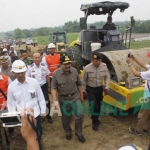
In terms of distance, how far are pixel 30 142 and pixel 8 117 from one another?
1.36 ft

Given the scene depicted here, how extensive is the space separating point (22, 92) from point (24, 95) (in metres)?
0.05

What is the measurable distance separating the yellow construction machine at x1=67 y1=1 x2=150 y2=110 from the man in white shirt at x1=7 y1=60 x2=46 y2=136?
5.77 feet

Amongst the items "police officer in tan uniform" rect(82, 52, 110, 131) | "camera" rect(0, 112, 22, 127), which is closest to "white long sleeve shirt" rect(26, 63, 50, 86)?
"police officer in tan uniform" rect(82, 52, 110, 131)

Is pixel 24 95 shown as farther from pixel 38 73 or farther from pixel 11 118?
pixel 38 73

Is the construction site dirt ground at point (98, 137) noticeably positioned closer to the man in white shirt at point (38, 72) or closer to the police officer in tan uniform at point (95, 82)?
the police officer in tan uniform at point (95, 82)

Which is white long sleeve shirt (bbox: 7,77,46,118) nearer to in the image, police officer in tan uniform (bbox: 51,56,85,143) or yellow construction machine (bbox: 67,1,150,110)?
police officer in tan uniform (bbox: 51,56,85,143)

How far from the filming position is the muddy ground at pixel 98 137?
391 centimetres

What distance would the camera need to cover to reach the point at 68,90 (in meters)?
3.91

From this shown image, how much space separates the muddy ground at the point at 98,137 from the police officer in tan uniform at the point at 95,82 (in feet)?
0.81

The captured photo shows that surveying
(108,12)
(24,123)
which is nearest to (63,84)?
(24,123)

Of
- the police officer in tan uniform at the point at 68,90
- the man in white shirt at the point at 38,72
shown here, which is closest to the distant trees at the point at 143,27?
the man in white shirt at the point at 38,72

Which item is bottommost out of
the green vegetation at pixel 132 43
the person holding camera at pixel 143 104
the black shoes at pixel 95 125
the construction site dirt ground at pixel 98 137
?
the green vegetation at pixel 132 43

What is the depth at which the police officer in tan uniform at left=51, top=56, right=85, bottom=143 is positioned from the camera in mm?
3873

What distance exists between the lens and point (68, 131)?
4.19 m
